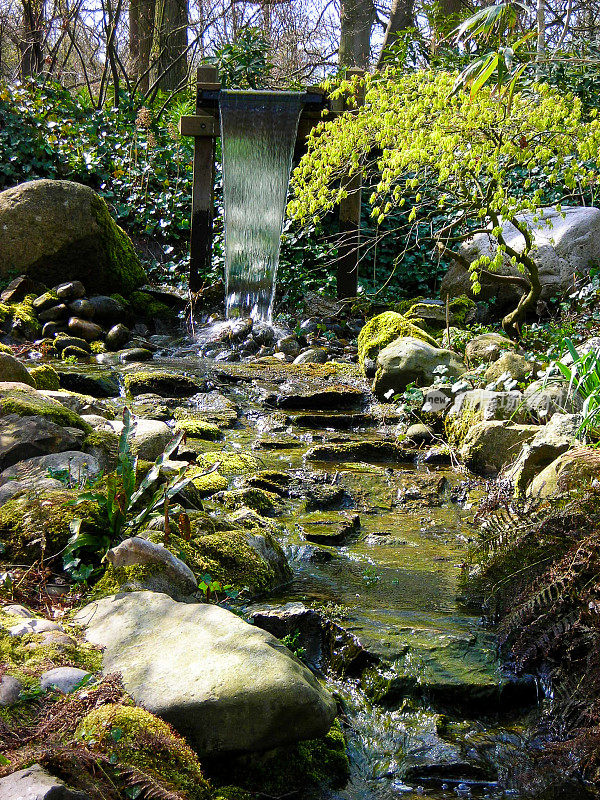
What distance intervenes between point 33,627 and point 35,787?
2.75 ft

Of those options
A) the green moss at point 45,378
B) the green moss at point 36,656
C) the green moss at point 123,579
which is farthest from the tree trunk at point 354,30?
the green moss at point 36,656

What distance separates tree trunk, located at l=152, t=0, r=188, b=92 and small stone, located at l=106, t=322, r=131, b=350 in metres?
7.47

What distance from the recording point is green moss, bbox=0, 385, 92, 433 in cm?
380

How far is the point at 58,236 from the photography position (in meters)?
9.27

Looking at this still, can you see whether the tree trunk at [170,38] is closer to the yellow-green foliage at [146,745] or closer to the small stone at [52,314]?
→ the small stone at [52,314]

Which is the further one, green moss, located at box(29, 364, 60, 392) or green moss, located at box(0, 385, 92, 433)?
green moss, located at box(29, 364, 60, 392)

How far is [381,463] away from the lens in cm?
539

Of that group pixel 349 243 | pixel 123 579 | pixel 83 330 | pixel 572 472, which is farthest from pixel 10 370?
pixel 349 243

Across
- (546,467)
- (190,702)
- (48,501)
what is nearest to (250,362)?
(546,467)

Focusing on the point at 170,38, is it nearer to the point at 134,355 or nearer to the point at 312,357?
the point at 134,355

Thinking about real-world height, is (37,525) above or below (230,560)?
above

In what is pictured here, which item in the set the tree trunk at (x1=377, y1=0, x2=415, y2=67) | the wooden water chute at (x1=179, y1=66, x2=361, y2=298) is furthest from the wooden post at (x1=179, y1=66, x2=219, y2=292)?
the tree trunk at (x1=377, y1=0, x2=415, y2=67)

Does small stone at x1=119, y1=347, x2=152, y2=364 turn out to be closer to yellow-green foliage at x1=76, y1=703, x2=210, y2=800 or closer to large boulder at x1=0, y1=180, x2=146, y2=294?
large boulder at x1=0, y1=180, x2=146, y2=294

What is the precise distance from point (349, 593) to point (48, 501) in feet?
4.61
